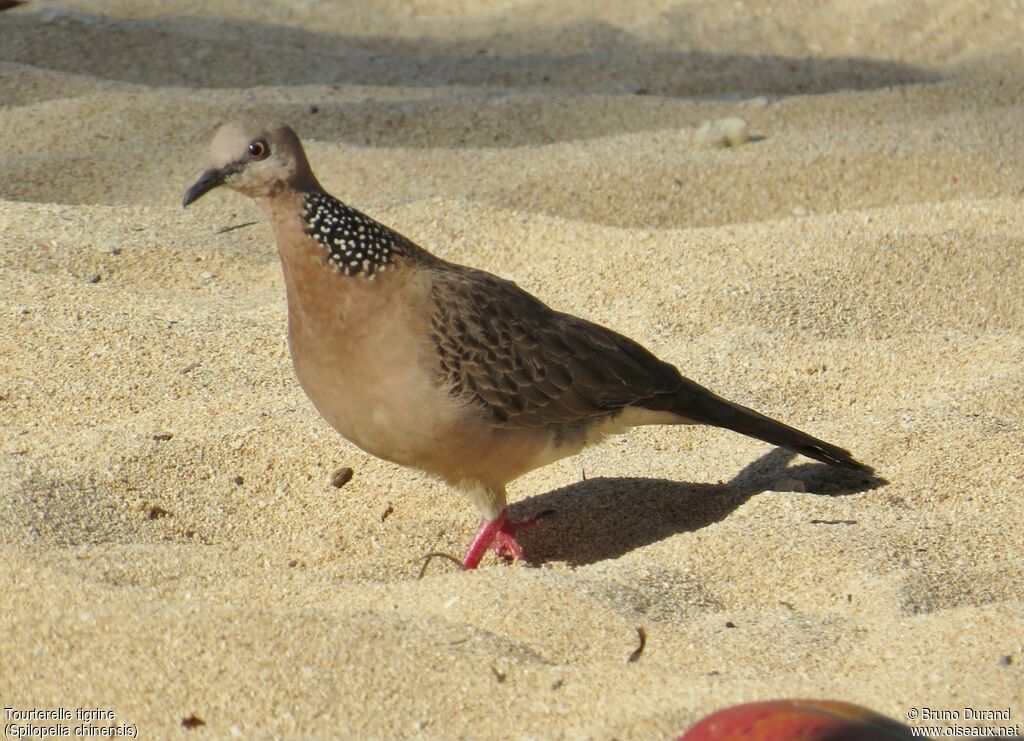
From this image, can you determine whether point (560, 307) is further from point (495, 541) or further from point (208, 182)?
point (208, 182)

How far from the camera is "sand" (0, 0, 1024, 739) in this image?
10.2 ft

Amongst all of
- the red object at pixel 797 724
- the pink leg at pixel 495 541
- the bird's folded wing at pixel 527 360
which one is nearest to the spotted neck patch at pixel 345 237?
the bird's folded wing at pixel 527 360

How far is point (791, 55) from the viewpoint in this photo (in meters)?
9.43

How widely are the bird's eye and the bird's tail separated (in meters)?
1.49

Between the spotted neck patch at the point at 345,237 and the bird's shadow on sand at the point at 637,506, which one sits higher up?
the spotted neck patch at the point at 345,237

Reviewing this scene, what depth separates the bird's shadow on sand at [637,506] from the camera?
4348mm

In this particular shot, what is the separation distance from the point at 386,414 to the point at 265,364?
1.43 meters

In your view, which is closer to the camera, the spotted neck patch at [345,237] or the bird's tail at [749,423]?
the spotted neck patch at [345,237]

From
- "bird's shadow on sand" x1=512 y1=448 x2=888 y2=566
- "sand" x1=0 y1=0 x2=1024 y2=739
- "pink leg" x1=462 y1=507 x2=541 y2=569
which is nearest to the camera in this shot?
"sand" x1=0 y1=0 x2=1024 y2=739

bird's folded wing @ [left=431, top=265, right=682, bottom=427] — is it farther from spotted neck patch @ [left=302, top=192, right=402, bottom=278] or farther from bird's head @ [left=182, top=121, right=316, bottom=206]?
bird's head @ [left=182, top=121, right=316, bottom=206]

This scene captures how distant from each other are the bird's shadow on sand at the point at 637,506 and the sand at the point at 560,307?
0.02 metres

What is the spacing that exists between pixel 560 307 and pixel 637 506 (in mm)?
1458

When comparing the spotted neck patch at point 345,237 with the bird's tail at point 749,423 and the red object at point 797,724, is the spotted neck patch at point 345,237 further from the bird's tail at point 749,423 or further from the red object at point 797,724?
the red object at point 797,724

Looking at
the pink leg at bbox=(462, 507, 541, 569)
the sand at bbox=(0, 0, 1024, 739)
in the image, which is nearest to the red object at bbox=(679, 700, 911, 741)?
the sand at bbox=(0, 0, 1024, 739)
